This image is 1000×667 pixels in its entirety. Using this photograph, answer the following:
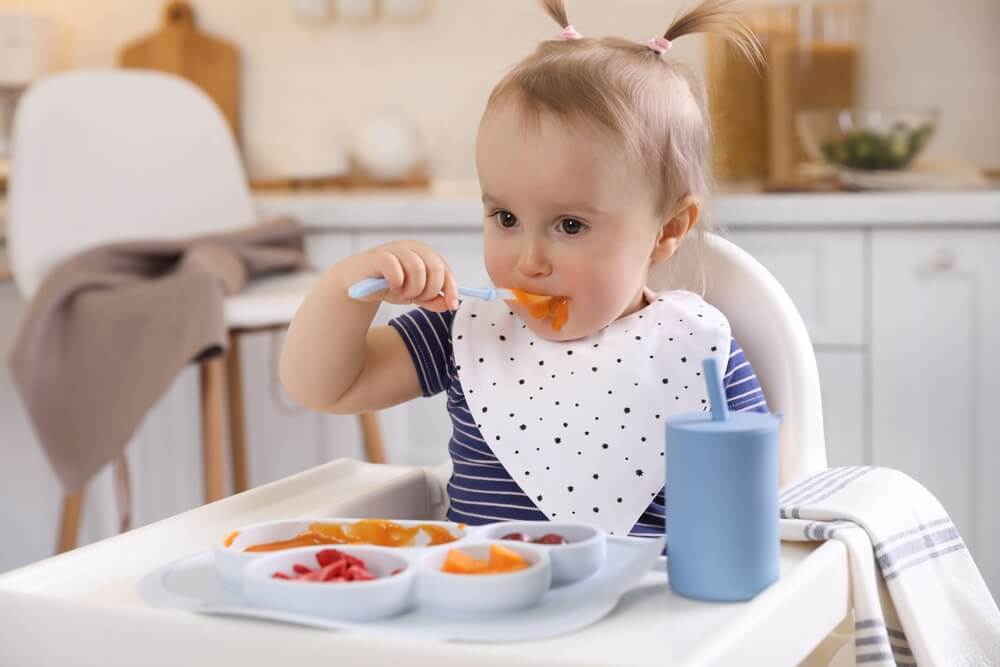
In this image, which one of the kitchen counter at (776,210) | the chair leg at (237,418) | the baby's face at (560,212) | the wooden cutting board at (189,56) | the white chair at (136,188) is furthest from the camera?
the wooden cutting board at (189,56)

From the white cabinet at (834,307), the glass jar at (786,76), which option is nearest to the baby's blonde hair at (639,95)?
the white cabinet at (834,307)

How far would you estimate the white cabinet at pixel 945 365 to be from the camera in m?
2.06

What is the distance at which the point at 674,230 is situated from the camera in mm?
1156

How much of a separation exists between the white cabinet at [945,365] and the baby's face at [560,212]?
114 cm

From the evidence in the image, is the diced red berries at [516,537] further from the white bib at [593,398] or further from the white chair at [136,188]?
the white chair at [136,188]

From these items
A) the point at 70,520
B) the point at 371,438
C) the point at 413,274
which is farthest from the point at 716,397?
the point at 70,520

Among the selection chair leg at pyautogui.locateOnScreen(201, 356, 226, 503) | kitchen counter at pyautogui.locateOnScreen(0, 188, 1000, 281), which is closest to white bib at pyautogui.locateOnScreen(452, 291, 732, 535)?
kitchen counter at pyautogui.locateOnScreen(0, 188, 1000, 281)

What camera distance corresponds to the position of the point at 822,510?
852mm

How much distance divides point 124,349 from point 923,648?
1.49 metres

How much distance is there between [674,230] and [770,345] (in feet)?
0.43

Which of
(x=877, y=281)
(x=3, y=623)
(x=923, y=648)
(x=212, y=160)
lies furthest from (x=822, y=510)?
(x=212, y=160)

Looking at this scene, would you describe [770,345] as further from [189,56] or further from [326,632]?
[189,56]

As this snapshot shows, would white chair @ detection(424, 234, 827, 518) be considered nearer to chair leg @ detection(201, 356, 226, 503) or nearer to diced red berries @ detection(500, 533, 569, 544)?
diced red berries @ detection(500, 533, 569, 544)

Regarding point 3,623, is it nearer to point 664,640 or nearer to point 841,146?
point 664,640
